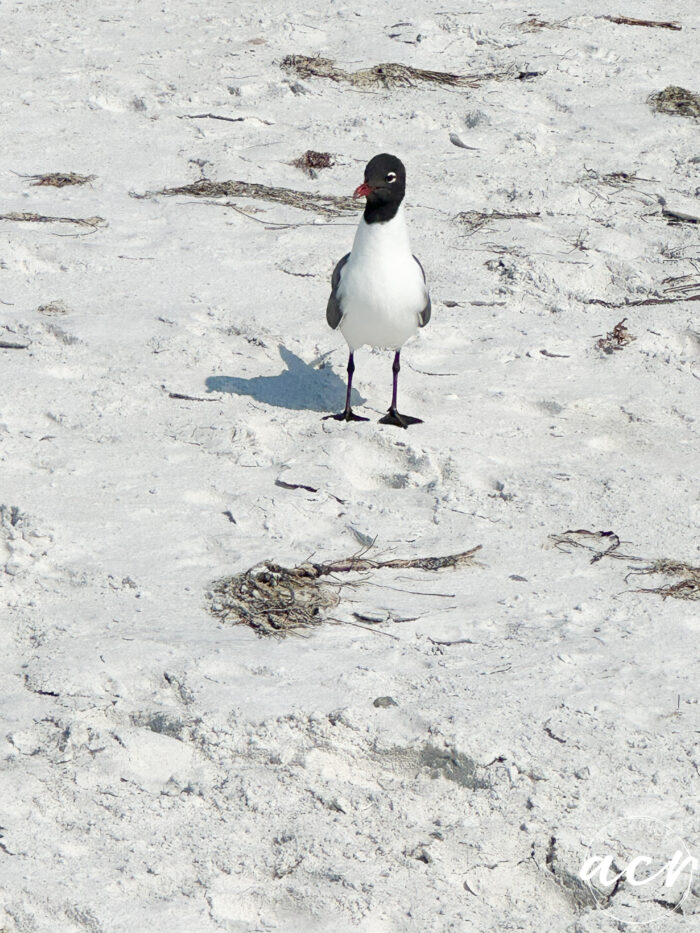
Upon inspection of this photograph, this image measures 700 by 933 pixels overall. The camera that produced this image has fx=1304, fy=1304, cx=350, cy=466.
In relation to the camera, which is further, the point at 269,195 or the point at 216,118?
the point at 216,118

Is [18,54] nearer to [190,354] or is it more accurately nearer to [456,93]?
[456,93]

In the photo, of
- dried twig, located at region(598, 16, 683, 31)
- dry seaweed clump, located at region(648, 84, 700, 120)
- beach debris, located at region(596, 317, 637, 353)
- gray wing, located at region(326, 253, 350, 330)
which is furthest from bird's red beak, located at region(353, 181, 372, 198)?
dried twig, located at region(598, 16, 683, 31)

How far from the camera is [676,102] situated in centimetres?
760

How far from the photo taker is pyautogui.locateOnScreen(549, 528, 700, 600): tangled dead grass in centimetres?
393

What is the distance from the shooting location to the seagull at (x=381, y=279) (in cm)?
495

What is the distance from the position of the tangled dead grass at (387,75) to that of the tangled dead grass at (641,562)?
4.24m

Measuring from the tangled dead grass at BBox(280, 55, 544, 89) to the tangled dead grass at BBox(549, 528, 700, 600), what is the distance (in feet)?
13.9

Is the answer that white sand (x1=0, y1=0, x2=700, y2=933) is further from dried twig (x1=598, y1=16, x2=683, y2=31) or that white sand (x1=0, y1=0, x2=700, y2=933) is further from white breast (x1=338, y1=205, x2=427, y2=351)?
white breast (x1=338, y1=205, x2=427, y2=351)

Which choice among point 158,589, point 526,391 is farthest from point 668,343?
point 158,589

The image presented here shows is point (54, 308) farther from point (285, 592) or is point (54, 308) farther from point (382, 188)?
point (285, 592)

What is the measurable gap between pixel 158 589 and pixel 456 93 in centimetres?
470

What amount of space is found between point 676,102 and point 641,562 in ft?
14.4

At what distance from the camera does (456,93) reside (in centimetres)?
764

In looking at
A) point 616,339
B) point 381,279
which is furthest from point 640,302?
point 381,279
